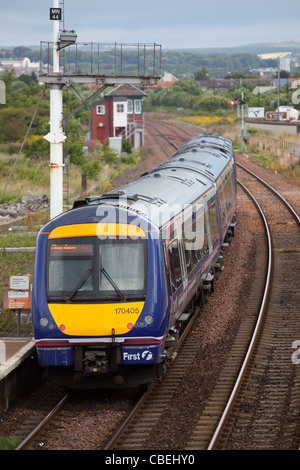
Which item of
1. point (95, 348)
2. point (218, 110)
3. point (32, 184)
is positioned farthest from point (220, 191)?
point (218, 110)

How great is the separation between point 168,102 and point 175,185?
339 ft

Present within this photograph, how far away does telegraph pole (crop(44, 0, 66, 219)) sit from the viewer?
16766 millimetres

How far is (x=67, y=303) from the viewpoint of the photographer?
10594 millimetres

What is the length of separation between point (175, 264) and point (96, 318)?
198 cm

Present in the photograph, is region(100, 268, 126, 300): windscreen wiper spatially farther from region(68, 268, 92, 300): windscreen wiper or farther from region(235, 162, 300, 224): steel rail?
region(235, 162, 300, 224): steel rail

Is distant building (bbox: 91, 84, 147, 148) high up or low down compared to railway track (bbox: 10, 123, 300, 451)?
up

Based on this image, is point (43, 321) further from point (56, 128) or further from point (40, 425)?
point (56, 128)

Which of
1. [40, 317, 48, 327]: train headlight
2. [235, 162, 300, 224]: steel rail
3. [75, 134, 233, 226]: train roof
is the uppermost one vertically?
[75, 134, 233, 226]: train roof

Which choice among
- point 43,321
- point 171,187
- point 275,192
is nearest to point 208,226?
point 171,187

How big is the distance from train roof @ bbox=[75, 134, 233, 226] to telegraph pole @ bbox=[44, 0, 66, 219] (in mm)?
2009

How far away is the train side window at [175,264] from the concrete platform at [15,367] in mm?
2376

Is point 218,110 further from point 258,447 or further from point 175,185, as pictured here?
point 258,447

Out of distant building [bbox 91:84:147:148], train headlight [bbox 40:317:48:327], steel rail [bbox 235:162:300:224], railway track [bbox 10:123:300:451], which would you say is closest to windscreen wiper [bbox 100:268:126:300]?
train headlight [bbox 40:317:48:327]

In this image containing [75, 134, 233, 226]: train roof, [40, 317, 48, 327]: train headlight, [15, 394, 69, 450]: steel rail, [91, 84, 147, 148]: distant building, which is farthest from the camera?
[91, 84, 147, 148]: distant building
